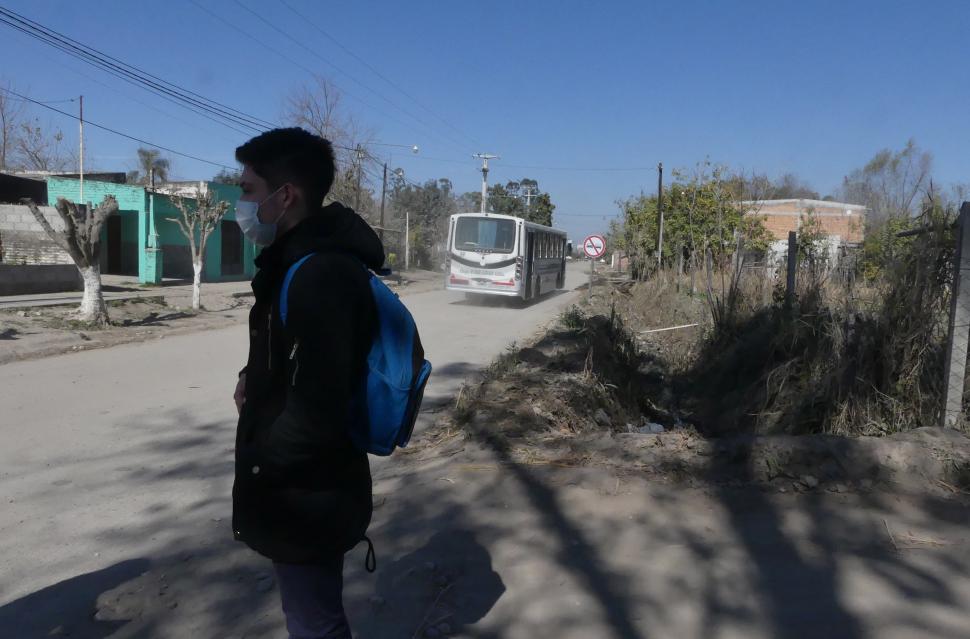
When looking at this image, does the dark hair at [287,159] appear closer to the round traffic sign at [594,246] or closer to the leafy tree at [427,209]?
the round traffic sign at [594,246]

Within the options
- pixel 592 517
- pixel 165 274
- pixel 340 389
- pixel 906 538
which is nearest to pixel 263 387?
pixel 340 389

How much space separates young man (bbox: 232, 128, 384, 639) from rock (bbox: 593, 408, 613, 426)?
4.26 meters

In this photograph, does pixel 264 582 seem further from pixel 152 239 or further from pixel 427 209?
pixel 427 209

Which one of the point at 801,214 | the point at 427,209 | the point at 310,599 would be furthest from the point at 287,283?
the point at 427,209

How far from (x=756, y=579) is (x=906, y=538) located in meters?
0.88

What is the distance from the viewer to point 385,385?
79.4 inches

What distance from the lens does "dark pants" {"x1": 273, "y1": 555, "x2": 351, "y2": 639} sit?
2.04m

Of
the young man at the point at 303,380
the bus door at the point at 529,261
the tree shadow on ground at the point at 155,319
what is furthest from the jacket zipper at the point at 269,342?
the bus door at the point at 529,261

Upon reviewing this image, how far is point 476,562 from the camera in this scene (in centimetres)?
347

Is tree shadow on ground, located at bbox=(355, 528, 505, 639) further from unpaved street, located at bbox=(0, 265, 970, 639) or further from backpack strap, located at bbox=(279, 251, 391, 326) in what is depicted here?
backpack strap, located at bbox=(279, 251, 391, 326)

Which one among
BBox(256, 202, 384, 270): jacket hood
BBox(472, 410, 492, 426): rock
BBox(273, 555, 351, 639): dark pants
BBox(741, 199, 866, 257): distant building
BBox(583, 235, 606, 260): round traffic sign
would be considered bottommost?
BBox(472, 410, 492, 426): rock

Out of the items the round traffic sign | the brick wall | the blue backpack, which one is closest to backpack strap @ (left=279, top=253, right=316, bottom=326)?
the blue backpack

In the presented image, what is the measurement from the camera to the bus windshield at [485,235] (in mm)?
21484

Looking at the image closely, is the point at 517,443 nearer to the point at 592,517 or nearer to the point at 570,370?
the point at 592,517
